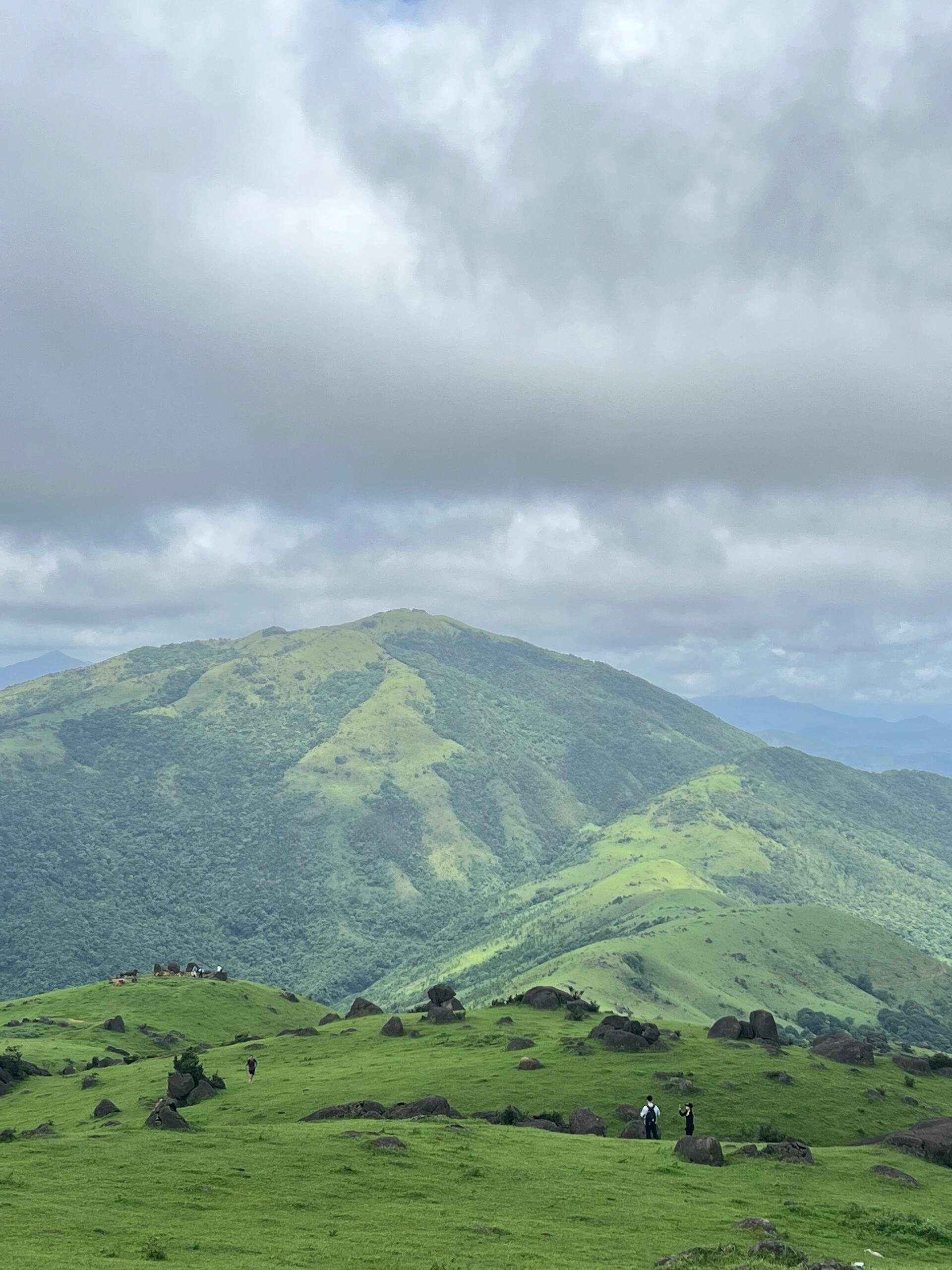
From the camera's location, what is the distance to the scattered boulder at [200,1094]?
8350cm

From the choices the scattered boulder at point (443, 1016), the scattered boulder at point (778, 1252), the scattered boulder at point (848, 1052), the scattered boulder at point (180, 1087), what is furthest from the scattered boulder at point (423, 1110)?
the scattered boulder at point (848, 1052)

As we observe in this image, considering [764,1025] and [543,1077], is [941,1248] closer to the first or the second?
[543,1077]

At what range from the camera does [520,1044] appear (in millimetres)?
99500

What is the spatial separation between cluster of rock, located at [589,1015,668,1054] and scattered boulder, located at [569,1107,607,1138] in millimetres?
21971

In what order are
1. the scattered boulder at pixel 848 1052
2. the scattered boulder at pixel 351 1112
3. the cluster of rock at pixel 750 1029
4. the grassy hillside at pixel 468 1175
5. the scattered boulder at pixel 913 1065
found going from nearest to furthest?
1. the grassy hillside at pixel 468 1175
2. the scattered boulder at pixel 351 1112
3. the scattered boulder at pixel 848 1052
4. the scattered boulder at pixel 913 1065
5. the cluster of rock at pixel 750 1029

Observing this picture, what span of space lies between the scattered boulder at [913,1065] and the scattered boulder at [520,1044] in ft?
130

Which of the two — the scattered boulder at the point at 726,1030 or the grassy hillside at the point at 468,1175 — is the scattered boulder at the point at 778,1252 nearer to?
the grassy hillside at the point at 468,1175

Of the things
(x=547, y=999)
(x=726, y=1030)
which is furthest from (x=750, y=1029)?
(x=547, y=999)

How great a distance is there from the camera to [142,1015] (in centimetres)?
15638

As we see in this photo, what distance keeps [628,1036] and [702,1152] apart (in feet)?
123

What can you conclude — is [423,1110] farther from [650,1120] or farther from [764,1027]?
[764,1027]

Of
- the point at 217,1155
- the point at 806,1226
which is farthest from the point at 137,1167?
the point at 806,1226

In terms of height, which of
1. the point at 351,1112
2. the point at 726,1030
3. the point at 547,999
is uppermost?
the point at 351,1112

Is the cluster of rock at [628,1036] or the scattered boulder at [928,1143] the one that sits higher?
the scattered boulder at [928,1143]
